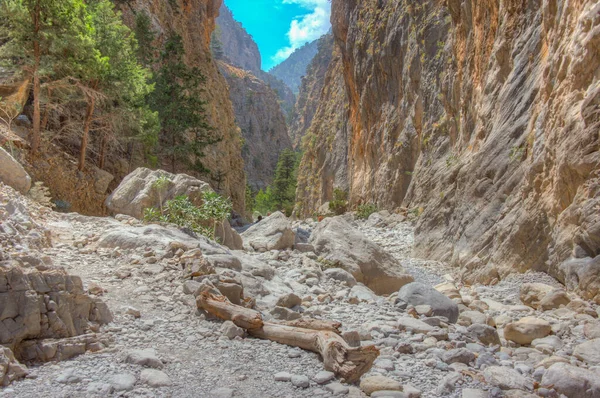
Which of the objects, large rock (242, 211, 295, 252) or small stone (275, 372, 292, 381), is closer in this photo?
small stone (275, 372, 292, 381)

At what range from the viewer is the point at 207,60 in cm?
3372

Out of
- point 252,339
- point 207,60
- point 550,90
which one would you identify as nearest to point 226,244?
point 252,339

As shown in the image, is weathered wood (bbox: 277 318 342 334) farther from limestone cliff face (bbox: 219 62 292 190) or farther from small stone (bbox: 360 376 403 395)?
limestone cliff face (bbox: 219 62 292 190)

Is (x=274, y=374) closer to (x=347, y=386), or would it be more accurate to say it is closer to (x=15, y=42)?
(x=347, y=386)

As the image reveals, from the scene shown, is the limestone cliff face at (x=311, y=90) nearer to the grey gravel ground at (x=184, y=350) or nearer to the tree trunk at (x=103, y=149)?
the tree trunk at (x=103, y=149)

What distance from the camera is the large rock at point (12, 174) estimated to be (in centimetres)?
784

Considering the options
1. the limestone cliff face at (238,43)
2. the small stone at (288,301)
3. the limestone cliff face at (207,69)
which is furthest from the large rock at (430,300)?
the limestone cliff face at (238,43)

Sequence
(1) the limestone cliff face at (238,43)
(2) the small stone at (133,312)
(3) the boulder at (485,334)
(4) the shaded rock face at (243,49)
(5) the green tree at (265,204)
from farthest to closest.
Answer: (1) the limestone cliff face at (238,43) → (4) the shaded rock face at (243,49) → (5) the green tree at (265,204) → (3) the boulder at (485,334) → (2) the small stone at (133,312)

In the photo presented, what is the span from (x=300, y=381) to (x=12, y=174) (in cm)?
726

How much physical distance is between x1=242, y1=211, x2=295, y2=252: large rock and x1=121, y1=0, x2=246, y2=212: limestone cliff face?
14.9 metres

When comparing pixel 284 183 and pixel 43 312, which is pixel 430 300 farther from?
pixel 284 183

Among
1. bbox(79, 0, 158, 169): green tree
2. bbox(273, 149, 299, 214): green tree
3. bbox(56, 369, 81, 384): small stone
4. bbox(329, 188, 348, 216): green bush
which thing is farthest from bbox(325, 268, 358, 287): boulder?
bbox(273, 149, 299, 214): green tree

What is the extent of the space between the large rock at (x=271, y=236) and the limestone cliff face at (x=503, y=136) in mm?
4289

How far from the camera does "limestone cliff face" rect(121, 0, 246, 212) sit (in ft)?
93.1
